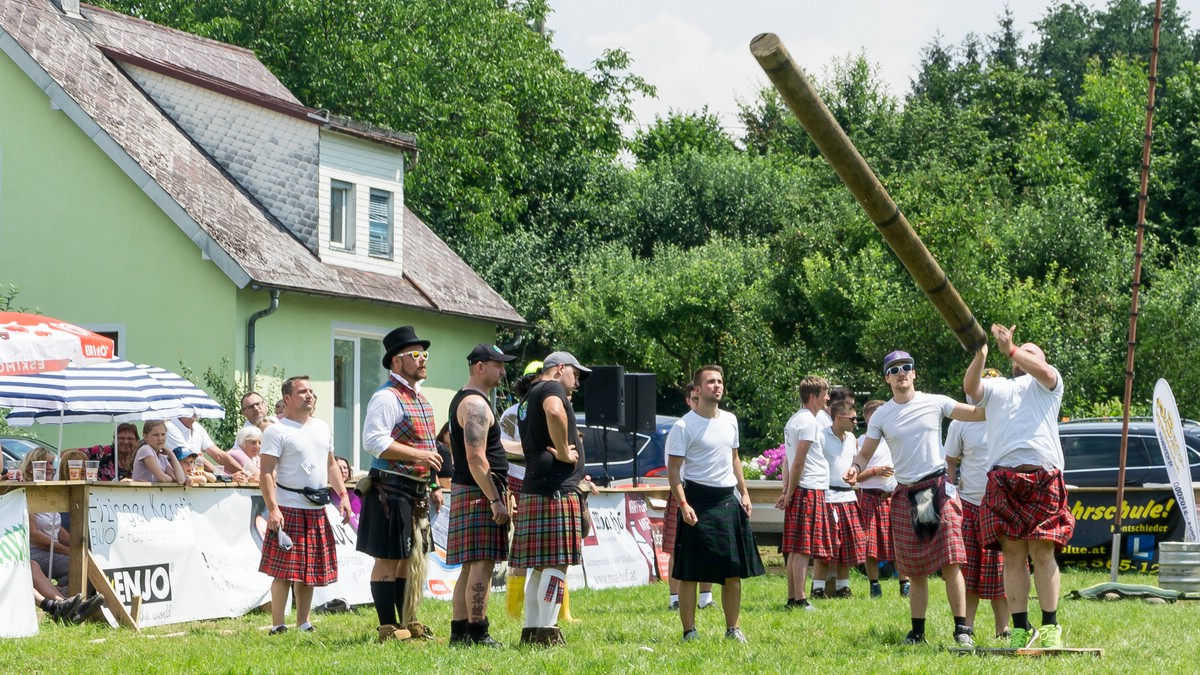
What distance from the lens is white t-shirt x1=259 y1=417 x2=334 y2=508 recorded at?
9648 mm

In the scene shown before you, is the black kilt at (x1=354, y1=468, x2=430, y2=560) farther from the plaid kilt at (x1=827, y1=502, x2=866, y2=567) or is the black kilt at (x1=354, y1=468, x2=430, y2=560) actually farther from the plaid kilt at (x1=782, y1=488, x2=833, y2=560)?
the plaid kilt at (x1=827, y1=502, x2=866, y2=567)

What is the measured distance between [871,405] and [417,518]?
486cm

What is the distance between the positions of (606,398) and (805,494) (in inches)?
164

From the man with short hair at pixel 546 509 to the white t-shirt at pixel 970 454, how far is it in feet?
7.66

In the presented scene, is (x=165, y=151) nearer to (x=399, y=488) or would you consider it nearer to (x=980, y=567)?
(x=399, y=488)

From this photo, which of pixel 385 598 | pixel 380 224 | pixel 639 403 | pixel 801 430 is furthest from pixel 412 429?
pixel 380 224

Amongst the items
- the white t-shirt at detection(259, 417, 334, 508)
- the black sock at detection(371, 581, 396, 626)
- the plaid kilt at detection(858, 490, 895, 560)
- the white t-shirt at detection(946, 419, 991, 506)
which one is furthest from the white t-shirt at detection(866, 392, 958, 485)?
the plaid kilt at detection(858, 490, 895, 560)

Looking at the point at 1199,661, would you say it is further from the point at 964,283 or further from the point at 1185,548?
the point at 964,283

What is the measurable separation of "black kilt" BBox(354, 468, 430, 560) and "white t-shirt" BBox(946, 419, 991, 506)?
3.27 m

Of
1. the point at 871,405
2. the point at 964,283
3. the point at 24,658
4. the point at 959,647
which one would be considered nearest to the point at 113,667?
the point at 24,658

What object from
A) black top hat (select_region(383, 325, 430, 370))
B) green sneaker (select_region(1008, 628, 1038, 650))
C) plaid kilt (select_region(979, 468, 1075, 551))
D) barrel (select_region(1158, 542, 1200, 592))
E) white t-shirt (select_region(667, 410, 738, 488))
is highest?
black top hat (select_region(383, 325, 430, 370))

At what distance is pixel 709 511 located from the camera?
9141 mm

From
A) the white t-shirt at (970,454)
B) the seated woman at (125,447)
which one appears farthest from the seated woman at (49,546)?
the white t-shirt at (970,454)

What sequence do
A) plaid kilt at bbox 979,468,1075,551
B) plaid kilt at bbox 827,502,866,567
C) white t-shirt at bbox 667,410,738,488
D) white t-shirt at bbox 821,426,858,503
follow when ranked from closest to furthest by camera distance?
plaid kilt at bbox 979,468,1075,551 < white t-shirt at bbox 667,410,738,488 < plaid kilt at bbox 827,502,866,567 < white t-shirt at bbox 821,426,858,503
